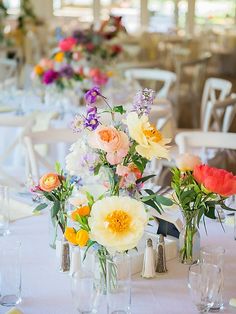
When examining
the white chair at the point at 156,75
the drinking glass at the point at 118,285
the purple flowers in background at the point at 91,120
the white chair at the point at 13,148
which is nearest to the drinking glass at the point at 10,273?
the drinking glass at the point at 118,285

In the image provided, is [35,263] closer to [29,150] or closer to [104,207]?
[104,207]

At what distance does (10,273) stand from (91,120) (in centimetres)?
47

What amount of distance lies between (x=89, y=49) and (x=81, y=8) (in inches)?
269

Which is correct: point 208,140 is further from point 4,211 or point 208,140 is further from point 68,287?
point 68,287

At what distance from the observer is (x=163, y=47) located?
1114 centimetres

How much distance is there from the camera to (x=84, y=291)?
1546mm

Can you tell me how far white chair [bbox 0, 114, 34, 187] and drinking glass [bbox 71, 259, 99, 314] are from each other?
66.1 inches

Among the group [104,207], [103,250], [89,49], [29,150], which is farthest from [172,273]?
[89,49]

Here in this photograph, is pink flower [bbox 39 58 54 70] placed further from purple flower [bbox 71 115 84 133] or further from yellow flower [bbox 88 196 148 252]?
yellow flower [bbox 88 196 148 252]

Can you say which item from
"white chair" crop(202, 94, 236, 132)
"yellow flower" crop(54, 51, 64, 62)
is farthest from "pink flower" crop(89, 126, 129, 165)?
"yellow flower" crop(54, 51, 64, 62)

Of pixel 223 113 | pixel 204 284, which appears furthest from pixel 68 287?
pixel 223 113

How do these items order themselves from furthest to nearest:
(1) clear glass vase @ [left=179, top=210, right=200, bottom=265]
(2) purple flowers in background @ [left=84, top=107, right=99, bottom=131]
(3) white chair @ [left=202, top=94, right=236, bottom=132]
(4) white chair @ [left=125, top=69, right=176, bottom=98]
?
(4) white chair @ [left=125, top=69, right=176, bottom=98]
(3) white chair @ [left=202, top=94, right=236, bottom=132]
(1) clear glass vase @ [left=179, top=210, right=200, bottom=265]
(2) purple flowers in background @ [left=84, top=107, right=99, bottom=131]

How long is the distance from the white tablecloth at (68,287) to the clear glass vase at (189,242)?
0.03 m

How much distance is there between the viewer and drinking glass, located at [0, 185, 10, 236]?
2.14 meters
